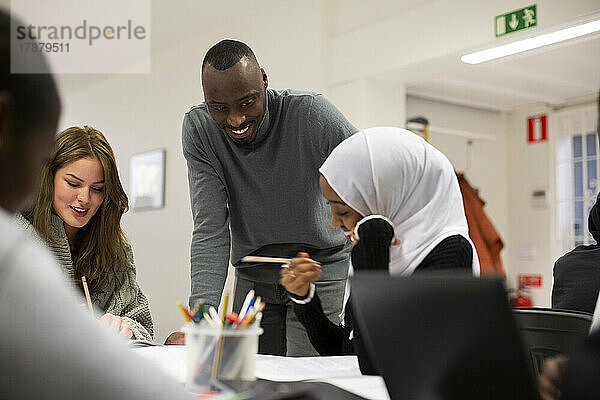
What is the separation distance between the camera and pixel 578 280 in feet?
4.90

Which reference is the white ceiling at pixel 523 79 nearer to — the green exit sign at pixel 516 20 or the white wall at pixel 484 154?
the white wall at pixel 484 154

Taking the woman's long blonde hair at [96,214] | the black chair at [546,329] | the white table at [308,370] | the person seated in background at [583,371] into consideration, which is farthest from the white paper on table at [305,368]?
the woman's long blonde hair at [96,214]

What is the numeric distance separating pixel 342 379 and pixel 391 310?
0.35 metres

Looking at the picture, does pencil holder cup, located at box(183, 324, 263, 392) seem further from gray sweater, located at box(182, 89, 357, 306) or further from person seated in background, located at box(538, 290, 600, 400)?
gray sweater, located at box(182, 89, 357, 306)

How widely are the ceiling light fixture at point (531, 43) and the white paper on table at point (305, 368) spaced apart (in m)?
2.58

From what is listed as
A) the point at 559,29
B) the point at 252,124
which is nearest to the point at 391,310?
the point at 252,124

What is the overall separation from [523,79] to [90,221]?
336 centimetres

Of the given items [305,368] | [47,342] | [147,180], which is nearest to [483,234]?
[147,180]

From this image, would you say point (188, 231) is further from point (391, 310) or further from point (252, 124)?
point (391, 310)

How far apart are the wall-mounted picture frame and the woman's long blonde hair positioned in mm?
3464

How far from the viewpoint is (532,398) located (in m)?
0.70

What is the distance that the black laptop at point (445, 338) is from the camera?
2.29 feet

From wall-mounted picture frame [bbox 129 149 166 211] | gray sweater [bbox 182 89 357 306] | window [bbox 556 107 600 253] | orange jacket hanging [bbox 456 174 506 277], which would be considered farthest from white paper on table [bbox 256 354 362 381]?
wall-mounted picture frame [bbox 129 149 166 211]

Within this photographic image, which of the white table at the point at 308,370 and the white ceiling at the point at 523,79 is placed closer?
the white table at the point at 308,370
